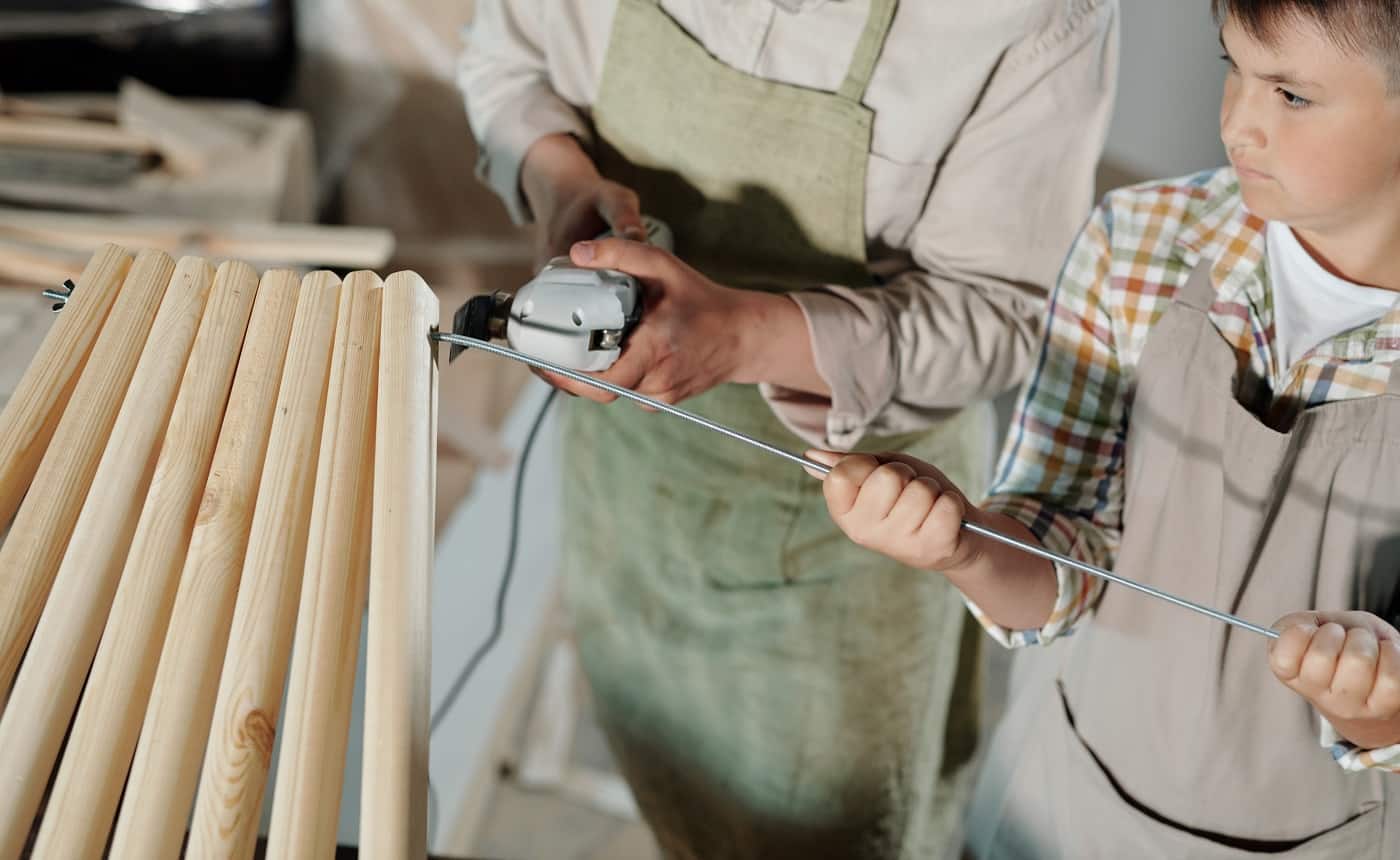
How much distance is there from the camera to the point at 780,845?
3.99 feet

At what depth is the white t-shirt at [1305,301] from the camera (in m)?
0.72

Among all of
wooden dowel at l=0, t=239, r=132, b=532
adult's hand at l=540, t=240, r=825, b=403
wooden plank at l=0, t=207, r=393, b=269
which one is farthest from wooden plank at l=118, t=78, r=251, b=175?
adult's hand at l=540, t=240, r=825, b=403

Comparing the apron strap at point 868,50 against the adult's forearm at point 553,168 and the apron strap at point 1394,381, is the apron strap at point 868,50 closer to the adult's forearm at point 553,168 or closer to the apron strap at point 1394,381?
the adult's forearm at point 553,168

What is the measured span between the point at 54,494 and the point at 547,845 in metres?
1.43

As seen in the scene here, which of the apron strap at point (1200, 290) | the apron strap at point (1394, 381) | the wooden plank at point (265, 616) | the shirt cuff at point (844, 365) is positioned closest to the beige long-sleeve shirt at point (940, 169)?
the shirt cuff at point (844, 365)

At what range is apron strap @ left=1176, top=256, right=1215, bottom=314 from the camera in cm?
77

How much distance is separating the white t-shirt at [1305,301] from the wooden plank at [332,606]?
594 mm

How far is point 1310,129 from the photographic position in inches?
25.4

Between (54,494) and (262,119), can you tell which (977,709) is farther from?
(262,119)


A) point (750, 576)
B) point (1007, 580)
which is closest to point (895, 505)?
point (1007, 580)

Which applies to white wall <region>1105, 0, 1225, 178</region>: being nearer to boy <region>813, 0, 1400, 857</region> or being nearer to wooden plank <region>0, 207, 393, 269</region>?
boy <region>813, 0, 1400, 857</region>

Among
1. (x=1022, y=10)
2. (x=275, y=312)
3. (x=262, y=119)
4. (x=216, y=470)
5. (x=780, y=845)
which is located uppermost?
(x=262, y=119)

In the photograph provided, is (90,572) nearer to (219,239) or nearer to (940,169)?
(940,169)

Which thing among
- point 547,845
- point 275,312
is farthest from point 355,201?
point 275,312
